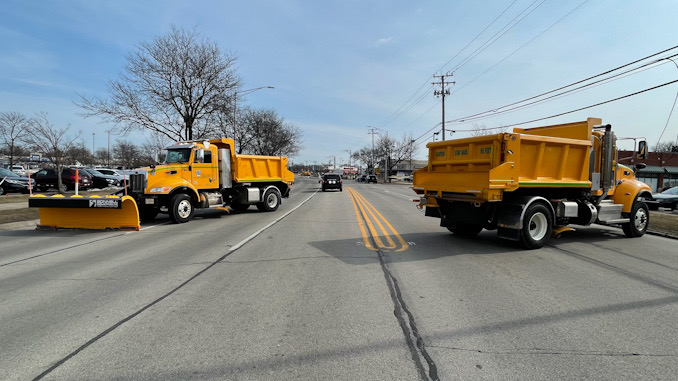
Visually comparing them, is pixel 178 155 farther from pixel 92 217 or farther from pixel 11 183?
pixel 11 183

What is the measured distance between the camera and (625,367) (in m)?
3.09

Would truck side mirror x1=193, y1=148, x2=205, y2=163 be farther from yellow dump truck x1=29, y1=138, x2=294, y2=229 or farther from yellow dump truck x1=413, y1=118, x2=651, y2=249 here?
yellow dump truck x1=413, y1=118, x2=651, y2=249

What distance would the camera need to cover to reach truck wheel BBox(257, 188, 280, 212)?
16.3m

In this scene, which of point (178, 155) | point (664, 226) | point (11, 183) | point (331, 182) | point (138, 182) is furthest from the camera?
point (331, 182)

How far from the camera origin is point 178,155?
13.4 meters

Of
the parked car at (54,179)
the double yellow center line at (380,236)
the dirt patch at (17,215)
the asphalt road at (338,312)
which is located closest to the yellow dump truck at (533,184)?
the asphalt road at (338,312)

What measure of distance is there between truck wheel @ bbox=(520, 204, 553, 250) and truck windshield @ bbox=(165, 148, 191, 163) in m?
10.9

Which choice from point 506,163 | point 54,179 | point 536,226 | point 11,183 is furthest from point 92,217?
point 11,183

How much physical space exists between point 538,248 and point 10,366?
8.47 metres

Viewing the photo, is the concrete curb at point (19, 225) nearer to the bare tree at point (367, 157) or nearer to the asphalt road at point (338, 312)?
the asphalt road at point (338, 312)

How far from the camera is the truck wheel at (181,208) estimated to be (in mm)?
12211

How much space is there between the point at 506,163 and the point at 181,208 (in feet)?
33.0

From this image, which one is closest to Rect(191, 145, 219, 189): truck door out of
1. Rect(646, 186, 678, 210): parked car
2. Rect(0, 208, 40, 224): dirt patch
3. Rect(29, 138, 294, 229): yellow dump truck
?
Rect(29, 138, 294, 229): yellow dump truck

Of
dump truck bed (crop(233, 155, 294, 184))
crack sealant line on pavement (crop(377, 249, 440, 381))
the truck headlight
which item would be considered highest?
dump truck bed (crop(233, 155, 294, 184))
